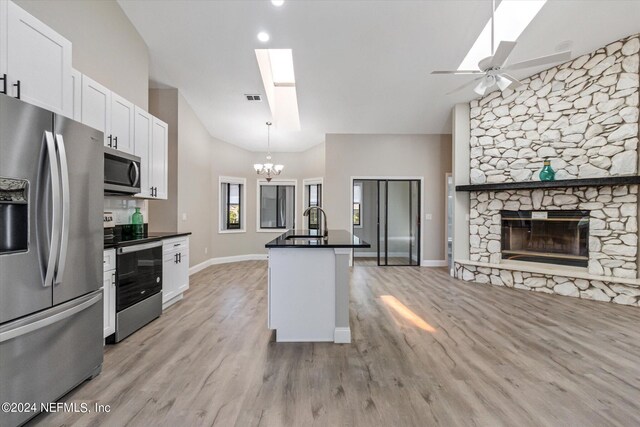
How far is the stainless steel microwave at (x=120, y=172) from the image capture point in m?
2.77

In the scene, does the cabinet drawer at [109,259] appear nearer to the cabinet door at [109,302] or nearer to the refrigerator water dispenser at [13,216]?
the cabinet door at [109,302]

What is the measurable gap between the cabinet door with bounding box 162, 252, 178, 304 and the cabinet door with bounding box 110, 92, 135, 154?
1.34 metres

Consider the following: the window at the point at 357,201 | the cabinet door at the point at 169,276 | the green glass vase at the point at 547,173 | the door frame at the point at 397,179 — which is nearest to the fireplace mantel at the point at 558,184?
the green glass vase at the point at 547,173

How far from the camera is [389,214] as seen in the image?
6.69 metres

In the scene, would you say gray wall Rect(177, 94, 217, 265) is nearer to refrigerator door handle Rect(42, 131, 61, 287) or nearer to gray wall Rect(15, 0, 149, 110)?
gray wall Rect(15, 0, 149, 110)

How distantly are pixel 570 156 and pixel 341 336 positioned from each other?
14.6 ft

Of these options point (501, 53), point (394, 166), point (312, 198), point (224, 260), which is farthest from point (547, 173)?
point (224, 260)

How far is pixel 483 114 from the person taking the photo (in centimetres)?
527

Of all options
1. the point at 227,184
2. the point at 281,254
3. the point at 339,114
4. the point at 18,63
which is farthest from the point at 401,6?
the point at 227,184

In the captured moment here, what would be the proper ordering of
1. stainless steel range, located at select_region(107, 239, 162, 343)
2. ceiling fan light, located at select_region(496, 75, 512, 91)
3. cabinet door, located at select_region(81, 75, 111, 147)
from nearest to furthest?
cabinet door, located at select_region(81, 75, 111, 147) → stainless steel range, located at select_region(107, 239, 162, 343) → ceiling fan light, located at select_region(496, 75, 512, 91)

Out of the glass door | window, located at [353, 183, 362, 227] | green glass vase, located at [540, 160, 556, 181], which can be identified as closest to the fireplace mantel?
green glass vase, located at [540, 160, 556, 181]

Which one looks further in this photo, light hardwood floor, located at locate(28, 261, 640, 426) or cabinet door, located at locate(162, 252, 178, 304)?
cabinet door, located at locate(162, 252, 178, 304)

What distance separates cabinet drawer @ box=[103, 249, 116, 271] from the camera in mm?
2516

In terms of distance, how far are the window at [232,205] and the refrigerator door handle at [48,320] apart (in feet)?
17.4
